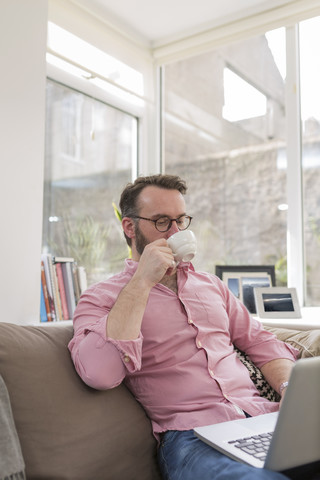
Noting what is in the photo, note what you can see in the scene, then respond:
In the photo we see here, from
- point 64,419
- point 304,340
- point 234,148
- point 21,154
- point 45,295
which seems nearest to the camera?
point 64,419

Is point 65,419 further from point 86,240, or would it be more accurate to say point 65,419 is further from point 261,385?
point 86,240

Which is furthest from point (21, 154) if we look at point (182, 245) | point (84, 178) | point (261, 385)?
point (261, 385)

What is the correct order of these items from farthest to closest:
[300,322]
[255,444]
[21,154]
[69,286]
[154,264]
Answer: [69,286] < [300,322] < [21,154] < [154,264] < [255,444]

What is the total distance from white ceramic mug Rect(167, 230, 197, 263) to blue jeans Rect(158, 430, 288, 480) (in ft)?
1.68

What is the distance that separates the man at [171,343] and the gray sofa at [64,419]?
53mm

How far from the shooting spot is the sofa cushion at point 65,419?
1277 mm

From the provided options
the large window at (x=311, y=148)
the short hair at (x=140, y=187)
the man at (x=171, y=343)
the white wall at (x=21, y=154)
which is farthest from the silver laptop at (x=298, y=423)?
the large window at (x=311, y=148)

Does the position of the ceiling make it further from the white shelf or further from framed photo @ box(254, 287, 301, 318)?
the white shelf

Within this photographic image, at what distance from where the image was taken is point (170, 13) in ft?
9.43

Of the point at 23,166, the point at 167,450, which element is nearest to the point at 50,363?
the point at 167,450

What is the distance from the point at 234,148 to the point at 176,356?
1.83 meters

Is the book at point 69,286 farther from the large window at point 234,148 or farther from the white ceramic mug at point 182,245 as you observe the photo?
the white ceramic mug at point 182,245

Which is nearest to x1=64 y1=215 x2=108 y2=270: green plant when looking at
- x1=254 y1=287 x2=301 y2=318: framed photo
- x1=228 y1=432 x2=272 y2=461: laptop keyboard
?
x1=254 y1=287 x2=301 y2=318: framed photo

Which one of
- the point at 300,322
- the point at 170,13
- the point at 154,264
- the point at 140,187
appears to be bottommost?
the point at 300,322
